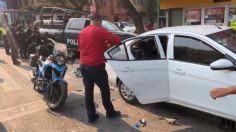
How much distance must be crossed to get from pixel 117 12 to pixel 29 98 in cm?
4437

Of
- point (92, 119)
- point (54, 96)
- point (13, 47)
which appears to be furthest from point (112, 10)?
point (92, 119)

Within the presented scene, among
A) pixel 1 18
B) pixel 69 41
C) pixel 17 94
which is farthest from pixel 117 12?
pixel 17 94

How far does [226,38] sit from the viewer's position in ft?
15.5

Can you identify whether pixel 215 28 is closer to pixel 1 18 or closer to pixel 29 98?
pixel 29 98

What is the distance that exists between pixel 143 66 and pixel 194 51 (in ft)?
2.93

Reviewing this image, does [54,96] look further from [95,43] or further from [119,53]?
[95,43]

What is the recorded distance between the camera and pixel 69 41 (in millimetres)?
12422

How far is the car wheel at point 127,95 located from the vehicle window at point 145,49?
0.87 m

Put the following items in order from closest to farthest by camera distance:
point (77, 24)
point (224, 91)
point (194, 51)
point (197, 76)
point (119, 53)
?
point (224, 91), point (197, 76), point (194, 51), point (119, 53), point (77, 24)

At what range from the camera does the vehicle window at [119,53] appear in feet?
17.9

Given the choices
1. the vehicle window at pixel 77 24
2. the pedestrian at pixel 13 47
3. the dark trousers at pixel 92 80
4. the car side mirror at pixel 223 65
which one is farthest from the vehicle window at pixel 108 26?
the car side mirror at pixel 223 65

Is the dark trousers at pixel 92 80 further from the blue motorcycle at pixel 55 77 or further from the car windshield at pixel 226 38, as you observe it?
the car windshield at pixel 226 38

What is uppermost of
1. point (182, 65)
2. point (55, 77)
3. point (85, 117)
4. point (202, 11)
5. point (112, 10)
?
point (112, 10)

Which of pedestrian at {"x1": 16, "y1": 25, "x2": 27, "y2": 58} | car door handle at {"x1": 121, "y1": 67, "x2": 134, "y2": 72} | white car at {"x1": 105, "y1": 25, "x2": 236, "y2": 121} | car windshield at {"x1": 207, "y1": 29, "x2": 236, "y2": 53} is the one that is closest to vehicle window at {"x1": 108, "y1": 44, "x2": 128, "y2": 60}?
white car at {"x1": 105, "y1": 25, "x2": 236, "y2": 121}
